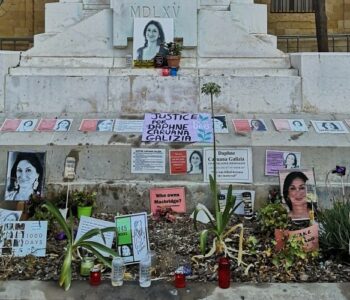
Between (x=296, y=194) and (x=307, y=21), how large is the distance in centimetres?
981

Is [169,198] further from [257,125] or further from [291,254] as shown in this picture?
[291,254]

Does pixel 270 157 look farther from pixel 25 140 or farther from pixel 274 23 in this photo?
pixel 274 23

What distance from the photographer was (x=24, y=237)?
476cm

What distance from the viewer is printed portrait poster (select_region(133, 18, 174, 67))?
297 inches

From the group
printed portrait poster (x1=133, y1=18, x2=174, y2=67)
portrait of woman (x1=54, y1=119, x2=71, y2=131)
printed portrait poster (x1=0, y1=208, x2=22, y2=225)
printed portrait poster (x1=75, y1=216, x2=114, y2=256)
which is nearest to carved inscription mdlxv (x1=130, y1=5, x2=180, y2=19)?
printed portrait poster (x1=133, y1=18, x2=174, y2=67)

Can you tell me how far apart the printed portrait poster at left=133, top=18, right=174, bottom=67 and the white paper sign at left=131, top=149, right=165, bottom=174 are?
2017 millimetres

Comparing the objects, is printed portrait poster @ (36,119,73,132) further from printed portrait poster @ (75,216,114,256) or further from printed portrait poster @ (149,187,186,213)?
printed portrait poster @ (75,216,114,256)

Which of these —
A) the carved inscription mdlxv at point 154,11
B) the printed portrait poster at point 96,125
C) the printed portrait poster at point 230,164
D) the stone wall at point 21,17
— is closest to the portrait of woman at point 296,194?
the printed portrait poster at point 230,164

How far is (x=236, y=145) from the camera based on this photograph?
6.10m

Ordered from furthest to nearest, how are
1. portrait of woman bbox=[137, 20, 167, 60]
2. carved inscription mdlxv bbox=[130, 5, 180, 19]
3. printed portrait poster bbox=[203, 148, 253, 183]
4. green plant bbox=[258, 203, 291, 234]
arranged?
1. carved inscription mdlxv bbox=[130, 5, 180, 19]
2. portrait of woman bbox=[137, 20, 167, 60]
3. printed portrait poster bbox=[203, 148, 253, 183]
4. green plant bbox=[258, 203, 291, 234]

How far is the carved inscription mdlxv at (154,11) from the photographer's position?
25.5 ft

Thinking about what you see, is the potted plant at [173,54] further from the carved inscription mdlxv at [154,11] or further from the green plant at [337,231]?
the green plant at [337,231]

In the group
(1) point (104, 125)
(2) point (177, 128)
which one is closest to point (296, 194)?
(2) point (177, 128)

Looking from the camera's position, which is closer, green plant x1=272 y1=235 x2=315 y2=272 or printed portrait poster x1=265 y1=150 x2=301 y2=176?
green plant x1=272 y1=235 x2=315 y2=272
